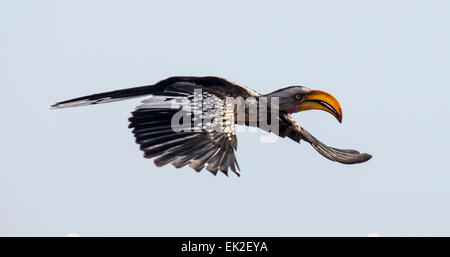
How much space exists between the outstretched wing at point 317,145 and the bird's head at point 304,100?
269mm

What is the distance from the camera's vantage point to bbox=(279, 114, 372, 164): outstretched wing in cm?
1977

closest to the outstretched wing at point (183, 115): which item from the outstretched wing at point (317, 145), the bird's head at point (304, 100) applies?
the bird's head at point (304, 100)

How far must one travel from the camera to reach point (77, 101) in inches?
755

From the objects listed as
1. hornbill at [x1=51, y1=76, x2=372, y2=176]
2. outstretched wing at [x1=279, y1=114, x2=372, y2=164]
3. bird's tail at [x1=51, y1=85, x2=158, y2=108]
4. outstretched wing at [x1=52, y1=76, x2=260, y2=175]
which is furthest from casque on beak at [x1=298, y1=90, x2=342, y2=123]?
bird's tail at [x1=51, y1=85, x2=158, y2=108]

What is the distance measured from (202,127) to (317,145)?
391 centimetres

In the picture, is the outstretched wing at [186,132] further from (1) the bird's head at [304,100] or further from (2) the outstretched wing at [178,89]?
(1) the bird's head at [304,100]

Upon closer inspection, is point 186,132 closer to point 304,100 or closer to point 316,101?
point 304,100

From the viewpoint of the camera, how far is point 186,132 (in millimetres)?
17047

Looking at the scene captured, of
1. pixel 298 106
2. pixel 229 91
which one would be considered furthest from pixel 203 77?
pixel 298 106

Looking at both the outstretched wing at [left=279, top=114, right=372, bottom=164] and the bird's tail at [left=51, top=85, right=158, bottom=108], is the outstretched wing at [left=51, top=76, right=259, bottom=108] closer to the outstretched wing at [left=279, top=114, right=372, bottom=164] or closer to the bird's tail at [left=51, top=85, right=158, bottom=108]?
the bird's tail at [left=51, top=85, right=158, bottom=108]

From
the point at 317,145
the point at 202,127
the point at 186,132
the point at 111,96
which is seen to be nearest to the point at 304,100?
the point at 317,145

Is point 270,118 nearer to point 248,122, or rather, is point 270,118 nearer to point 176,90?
point 248,122

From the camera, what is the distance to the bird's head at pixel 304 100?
19.5m

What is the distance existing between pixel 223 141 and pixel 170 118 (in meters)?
1.32
